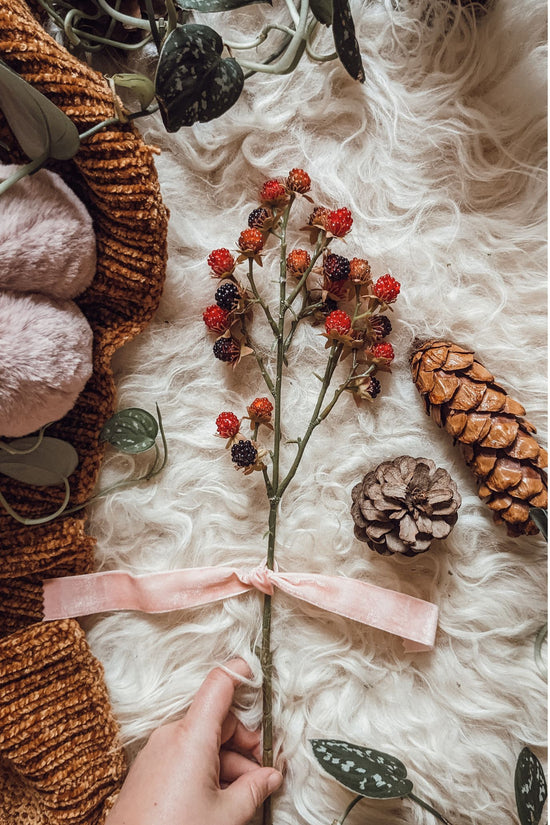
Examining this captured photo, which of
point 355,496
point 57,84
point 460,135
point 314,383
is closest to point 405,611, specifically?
point 355,496

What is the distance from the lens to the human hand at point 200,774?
731 mm

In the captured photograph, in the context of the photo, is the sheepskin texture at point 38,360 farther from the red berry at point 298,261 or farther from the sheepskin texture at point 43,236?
the red berry at point 298,261

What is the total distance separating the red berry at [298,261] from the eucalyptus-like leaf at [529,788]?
623 mm

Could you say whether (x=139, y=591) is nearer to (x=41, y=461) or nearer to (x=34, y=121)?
(x=41, y=461)

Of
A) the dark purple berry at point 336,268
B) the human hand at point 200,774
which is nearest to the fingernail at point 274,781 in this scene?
the human hand at point 200,774

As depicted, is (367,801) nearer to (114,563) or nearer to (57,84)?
(114,563)

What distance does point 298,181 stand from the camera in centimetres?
76

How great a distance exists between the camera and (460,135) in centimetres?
79

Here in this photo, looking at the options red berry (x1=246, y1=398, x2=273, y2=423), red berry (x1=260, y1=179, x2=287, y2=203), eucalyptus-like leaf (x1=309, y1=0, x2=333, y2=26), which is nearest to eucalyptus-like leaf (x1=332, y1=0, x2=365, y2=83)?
eucalyptus-like leaf (x1=309, y1=0, x2=333, y2=26)

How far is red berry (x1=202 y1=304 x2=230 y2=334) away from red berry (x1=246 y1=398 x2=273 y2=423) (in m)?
0.10

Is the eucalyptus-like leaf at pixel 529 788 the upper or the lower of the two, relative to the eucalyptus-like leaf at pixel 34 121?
lower

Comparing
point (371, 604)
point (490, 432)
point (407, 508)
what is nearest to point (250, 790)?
point (371, 604)

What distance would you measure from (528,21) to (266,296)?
1.49 ft

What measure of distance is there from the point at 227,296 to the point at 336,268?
0.13m
